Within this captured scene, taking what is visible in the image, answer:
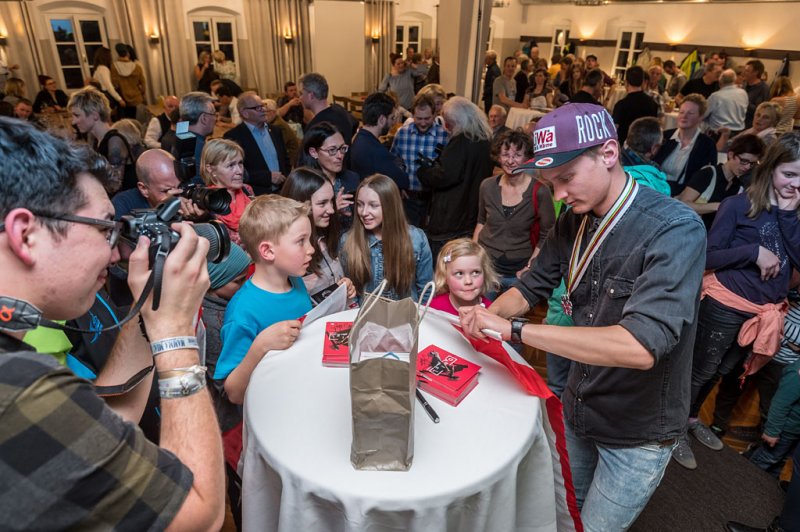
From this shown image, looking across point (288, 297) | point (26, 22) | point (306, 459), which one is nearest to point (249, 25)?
point (26, 22)

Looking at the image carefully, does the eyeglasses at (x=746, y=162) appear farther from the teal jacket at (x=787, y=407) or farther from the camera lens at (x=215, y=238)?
the camera lens at (x=215, y=238)

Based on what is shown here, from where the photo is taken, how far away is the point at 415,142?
4133mm

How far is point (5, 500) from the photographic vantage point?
65 cm

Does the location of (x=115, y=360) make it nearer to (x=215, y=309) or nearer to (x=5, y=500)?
(x=5, y=500)

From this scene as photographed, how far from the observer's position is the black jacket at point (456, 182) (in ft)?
11.8

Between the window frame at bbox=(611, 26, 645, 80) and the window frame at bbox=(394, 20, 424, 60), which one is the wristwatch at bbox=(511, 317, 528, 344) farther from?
the window frame at bbox=(611, 26, 645, 80)

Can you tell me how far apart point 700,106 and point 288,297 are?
354cm

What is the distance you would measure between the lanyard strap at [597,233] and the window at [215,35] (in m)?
13.8

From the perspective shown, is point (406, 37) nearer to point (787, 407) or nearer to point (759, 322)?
point (759, 322)

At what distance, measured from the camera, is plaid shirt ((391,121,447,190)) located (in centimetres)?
411

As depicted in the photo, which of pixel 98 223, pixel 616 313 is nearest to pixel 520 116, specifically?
pixel 616 313

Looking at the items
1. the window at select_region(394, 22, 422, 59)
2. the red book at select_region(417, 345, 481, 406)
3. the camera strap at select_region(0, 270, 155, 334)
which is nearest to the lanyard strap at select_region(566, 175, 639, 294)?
the red book at select_region(417, 345, 481, 406)

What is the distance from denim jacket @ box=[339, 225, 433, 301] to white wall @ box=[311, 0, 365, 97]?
12799 mm

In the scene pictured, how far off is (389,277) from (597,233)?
1.29 meters
